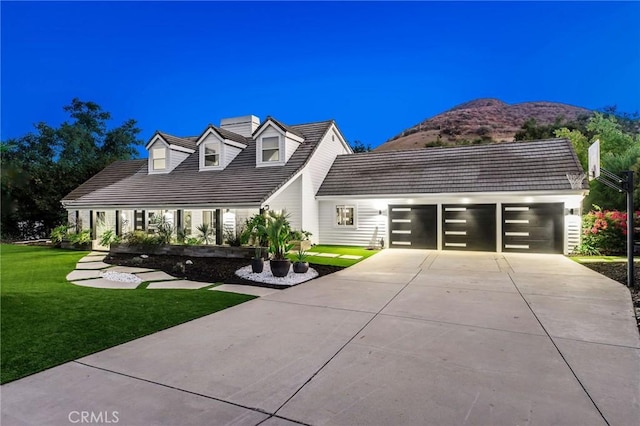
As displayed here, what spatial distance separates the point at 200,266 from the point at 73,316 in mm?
5403

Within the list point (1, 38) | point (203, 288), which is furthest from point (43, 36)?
point (203, 288)

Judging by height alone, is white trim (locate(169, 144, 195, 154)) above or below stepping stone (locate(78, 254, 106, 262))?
above

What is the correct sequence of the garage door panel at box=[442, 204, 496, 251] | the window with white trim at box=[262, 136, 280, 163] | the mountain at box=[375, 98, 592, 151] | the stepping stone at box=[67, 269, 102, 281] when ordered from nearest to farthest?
the stepping stone at box=[67, 269, 102, 281], the garage door panel at box=[442, 204, 496, 251], the window with white trim at box=[262, 136, 280, 163], the mountain at box=[375, 98, 592, 151]

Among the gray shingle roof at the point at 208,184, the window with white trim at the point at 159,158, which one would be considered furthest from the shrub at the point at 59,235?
the window with white trim at the point at 159,158

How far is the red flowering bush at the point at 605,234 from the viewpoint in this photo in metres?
12.7

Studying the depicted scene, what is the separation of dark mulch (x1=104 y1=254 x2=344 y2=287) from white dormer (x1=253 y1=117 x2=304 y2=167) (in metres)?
6.25

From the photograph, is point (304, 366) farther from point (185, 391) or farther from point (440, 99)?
point (440, 99)

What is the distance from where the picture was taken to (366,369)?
11.8ft

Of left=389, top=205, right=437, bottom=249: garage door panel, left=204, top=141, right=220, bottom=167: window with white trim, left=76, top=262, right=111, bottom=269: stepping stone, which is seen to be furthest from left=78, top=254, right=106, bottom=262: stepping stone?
left=389, top=205, right=437, bottom=249: garage door panel

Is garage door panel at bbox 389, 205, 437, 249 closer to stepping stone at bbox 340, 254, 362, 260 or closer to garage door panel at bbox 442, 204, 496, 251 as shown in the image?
garage door panel at bbox 442, 204, 496, 251

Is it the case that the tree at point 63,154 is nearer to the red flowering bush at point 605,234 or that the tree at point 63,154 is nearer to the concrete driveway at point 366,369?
the concrete driveway at point 366,369

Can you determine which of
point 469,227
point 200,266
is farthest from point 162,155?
point 469,227

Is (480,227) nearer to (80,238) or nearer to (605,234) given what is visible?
(605,234)

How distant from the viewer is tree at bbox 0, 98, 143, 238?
20.4 m
